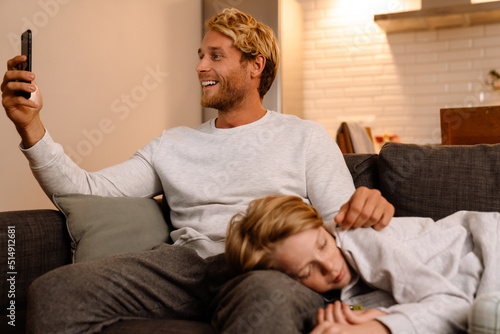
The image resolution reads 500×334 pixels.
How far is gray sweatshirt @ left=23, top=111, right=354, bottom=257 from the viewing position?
1.62 metres

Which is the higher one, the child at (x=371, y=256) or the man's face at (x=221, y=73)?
the man's face at (x=221, y=73)

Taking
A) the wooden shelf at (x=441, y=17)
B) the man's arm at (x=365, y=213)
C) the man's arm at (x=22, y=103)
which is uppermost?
the wooden shelf at (x=441, y=17)

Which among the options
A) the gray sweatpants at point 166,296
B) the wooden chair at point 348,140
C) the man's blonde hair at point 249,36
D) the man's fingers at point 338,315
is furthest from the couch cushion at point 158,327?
the wooden chair at point 348,140

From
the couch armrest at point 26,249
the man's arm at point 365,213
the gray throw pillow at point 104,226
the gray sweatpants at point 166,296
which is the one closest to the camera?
the gray sweatpants at point 166,296

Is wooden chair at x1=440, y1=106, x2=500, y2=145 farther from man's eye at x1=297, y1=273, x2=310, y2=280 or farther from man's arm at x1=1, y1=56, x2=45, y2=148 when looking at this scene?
man's arm at x1=1, y1=56, x2=45, y2=148

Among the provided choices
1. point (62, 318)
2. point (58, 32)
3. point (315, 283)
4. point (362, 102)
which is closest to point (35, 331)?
point (62, 318)

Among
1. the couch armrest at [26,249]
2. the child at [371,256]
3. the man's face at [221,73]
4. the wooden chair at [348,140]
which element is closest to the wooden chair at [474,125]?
the wooden chair at [348,140]

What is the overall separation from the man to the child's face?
48 mm

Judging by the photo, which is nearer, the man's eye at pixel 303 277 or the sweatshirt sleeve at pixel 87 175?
the man's eye at pixel 303 277

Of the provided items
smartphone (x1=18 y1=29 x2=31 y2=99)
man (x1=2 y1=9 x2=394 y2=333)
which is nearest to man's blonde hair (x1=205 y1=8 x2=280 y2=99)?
man (x1=2 y1=9 x2=394 y2=333)

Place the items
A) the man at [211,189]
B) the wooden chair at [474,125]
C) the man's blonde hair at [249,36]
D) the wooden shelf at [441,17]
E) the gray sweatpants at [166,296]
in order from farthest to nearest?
the wooden shelf at [441,17] → the wooden chair at [474,125] → the man's blonde hair at [249,36] → the man at [211,189] → the gray sweatpants at [166,296]

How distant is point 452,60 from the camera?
4.24m

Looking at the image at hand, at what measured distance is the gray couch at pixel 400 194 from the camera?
147 centimetres

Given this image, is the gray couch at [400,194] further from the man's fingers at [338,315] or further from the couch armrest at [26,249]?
the man's fingers at [338,315]
